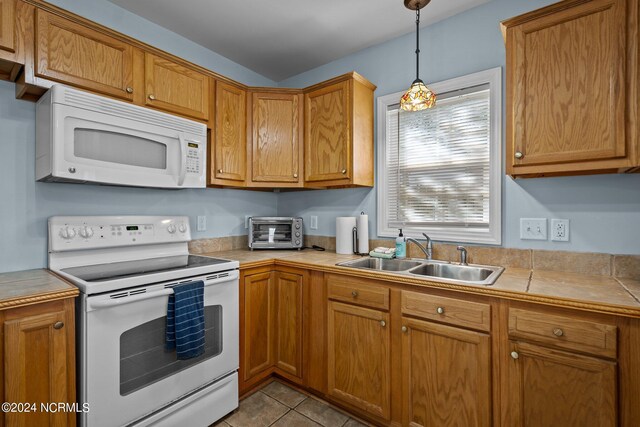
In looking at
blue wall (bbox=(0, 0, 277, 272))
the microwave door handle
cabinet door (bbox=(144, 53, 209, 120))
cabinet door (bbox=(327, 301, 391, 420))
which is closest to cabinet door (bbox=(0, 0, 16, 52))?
blue wall (bbox=(0, 0, 277, 272))

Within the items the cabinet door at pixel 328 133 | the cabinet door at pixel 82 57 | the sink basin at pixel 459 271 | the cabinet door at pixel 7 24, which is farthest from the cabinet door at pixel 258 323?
the cabinet door at pixel 7 24

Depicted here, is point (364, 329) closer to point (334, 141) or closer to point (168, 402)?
point (168, 402)

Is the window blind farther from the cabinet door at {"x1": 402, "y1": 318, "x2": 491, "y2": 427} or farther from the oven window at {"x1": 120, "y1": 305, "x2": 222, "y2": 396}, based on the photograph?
the oven window at {"x1": 120, "y1": 305, "x2": 222, "y2": 396}

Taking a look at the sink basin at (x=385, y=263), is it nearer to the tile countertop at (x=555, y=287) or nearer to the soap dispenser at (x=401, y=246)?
the soap dispenser at (x=401, y=246)

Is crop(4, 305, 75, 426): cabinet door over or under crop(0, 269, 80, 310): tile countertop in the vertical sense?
under

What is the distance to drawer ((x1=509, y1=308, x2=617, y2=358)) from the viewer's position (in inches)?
44.3

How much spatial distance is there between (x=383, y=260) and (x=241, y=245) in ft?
4.38

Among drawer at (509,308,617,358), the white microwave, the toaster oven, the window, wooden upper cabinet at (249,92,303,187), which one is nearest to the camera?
drawer at (509,308,617,358)

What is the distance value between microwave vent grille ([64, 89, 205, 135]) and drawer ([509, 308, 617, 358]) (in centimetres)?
213

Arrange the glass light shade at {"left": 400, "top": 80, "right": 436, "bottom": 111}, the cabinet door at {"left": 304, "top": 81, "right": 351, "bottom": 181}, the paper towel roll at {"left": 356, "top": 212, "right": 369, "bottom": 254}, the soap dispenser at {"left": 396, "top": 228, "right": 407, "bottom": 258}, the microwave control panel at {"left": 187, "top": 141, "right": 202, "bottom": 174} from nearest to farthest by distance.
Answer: the glass light shade at {"left": 400, "top": 80, "right": 436, "bottom": 111}
the microwave control panel at {"left": 187, "top": 141, "right": 202, "bottom": 174}
the soap dispenser at {"left": 396, "top": 228, "right": 407, "bottom": 258}
the cabinet door at {"left": 304, "top": 81, "right": 351, "bottom": 181}
the paper towel roll at {"left": 356, "top": 212, "right": 369, "bottom": 254}

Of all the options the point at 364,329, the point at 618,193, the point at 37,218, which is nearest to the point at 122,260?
the point at 37,218

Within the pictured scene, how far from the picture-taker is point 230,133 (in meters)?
2.34

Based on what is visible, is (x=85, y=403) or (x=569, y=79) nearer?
(x=85, y=403)

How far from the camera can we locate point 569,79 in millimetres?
1393
